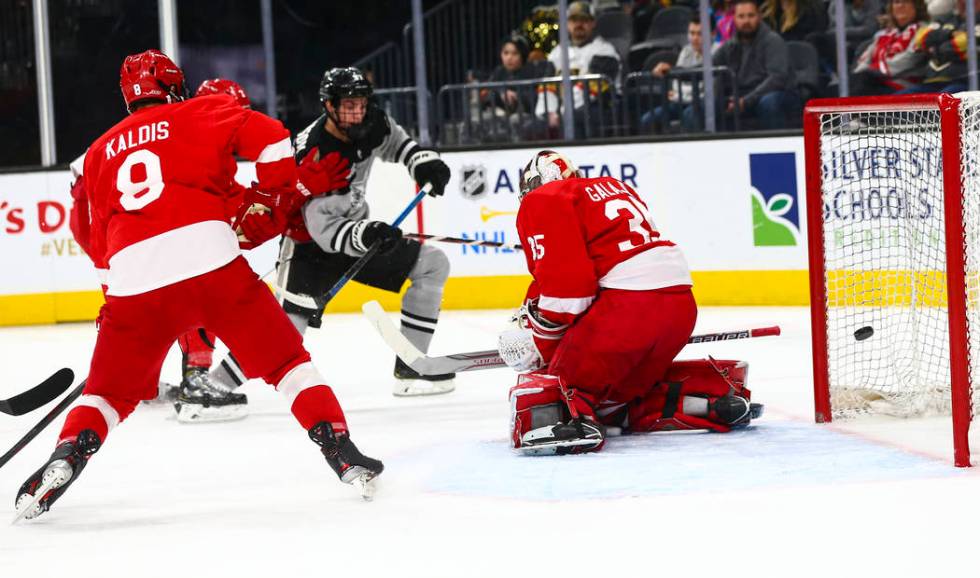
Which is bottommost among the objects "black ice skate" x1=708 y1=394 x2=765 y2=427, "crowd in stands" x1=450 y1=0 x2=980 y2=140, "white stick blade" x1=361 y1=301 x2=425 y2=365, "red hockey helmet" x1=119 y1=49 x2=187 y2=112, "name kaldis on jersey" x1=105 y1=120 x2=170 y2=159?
"black ice skate" x1=708 y1=394 x2=765 y2=427

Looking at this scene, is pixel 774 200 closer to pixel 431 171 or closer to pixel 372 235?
pixel 431 171

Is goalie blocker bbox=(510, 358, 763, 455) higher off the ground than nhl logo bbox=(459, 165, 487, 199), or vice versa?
nhl logo bbox=(459, 165, 487, 199)

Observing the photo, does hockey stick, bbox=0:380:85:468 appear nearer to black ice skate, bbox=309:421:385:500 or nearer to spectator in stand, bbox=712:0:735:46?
black ice skate, bbox=309:421:385:500

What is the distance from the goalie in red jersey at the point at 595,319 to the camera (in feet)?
11.6

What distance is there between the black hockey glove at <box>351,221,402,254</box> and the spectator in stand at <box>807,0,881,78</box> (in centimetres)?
361

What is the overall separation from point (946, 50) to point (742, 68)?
1006 millimetres

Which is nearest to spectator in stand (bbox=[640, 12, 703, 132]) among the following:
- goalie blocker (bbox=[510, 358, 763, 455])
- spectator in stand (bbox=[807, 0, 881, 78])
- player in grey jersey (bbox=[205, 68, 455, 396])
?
spectator in stand (bbox=[807, 0, 881, 78])

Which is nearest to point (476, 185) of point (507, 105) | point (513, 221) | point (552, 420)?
point (513, 221)

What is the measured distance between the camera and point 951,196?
3188mm

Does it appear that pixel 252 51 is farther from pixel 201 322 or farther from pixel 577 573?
pixel 577 573

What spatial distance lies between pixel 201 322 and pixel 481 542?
0.86m

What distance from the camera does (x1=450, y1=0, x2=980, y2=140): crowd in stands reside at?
7125mm

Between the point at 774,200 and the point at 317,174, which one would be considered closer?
the point at 317,174

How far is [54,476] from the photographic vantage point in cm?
303
